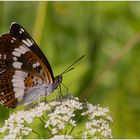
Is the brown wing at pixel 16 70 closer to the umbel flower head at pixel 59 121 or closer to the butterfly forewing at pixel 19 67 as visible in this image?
the butterfly forewing at pixel 19 67

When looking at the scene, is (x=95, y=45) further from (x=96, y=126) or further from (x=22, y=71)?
(x=96, y=126)

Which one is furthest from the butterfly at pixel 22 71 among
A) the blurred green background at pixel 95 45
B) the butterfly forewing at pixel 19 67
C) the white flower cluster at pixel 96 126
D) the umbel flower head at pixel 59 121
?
the blurred green background at pixel 95 45

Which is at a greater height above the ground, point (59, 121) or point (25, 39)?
point (25, 39)

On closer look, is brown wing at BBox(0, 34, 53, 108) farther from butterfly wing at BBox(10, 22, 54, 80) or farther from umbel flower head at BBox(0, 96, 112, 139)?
umbel flower head at BBox(0, 96, 112, 139)

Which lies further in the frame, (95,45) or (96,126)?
(95,45)

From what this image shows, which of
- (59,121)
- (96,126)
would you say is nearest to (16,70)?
(59,121)

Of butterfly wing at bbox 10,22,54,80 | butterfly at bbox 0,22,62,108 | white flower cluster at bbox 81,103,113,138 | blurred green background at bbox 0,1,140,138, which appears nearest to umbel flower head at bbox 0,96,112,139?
white flower cluster at bbox 81,103,113,138
